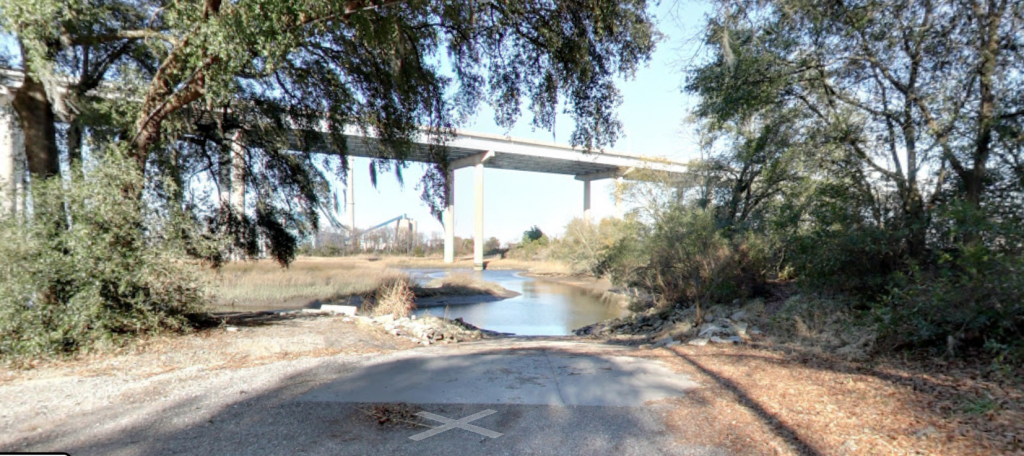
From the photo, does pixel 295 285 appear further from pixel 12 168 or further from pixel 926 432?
pixel 926 432

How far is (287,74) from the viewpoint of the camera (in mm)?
10555

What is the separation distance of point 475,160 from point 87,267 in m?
37.9

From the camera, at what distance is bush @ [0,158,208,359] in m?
7.33

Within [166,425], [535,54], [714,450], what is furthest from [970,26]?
[166,425]

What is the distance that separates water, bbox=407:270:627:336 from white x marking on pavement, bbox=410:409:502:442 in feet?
43.9

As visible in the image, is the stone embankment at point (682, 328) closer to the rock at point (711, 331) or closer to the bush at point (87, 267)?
the rock at point (711, 331)

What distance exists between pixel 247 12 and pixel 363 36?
6.01 feet

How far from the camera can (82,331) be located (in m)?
7.70

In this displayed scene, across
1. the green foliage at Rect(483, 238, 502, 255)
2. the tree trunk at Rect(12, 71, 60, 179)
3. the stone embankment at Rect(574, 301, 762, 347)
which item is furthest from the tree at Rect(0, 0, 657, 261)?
the green foliage at Rect(483, 238, 502, 255)

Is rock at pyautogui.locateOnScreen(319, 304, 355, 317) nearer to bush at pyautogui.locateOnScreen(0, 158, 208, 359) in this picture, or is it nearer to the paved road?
bush at pyautogui.locateOnScreen(0, 158, 208, 359)

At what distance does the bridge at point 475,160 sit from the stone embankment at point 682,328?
3894 millimetres

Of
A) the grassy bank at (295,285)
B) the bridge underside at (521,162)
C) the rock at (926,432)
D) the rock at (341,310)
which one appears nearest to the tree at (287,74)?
the rock at (341,310)

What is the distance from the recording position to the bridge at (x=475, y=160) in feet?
34.0

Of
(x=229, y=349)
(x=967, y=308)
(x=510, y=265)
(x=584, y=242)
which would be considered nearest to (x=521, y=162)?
(x=584, y=242)
